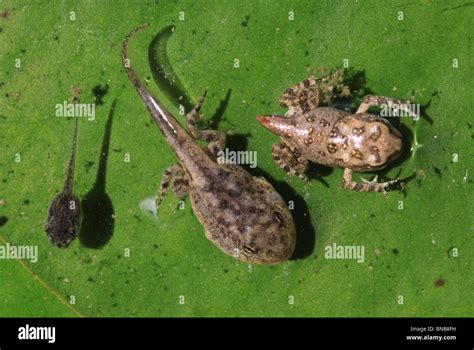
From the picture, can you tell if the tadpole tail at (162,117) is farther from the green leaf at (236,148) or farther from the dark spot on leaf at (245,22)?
the dark spot on leaf at (245,22)

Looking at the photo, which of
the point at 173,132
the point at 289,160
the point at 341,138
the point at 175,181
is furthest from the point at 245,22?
the point at 175,181

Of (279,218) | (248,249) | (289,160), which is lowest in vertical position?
(248,249)

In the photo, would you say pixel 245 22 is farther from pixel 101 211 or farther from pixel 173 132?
pixel 101 211

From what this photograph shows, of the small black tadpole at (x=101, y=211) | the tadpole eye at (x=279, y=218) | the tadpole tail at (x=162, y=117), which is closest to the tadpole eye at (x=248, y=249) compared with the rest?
the tadpole eye at (x=279, y=218)

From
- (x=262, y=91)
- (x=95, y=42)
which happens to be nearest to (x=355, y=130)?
(x=262, y=91)
